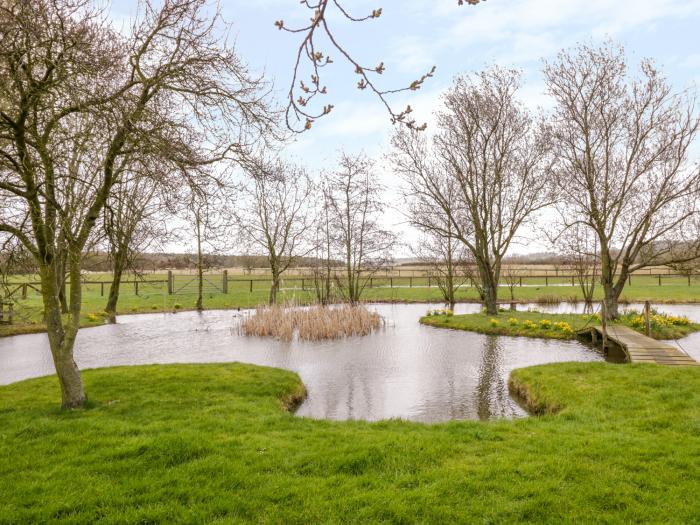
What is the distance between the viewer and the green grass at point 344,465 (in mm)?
3703

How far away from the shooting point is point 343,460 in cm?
468

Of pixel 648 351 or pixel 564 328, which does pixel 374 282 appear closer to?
pixel 564 328

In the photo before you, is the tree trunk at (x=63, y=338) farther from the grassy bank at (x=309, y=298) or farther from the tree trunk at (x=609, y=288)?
the tree trunk at (x=609, y=288)

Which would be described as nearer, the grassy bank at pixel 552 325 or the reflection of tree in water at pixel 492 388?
the reflection of tree in water at pixel 492 388

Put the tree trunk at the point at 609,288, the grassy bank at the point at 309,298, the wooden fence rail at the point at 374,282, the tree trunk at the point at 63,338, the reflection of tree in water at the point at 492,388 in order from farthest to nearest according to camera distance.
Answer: the wooden fence rail at the point at 374,282
the grassy bank at the point at 309,298
the tree trunk at the point at 609,288
the reflection of tree in water at the point at 492,388
the tree trunk at the point at 63,338

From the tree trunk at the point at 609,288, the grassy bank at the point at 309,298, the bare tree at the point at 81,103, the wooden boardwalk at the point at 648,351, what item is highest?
the bare tree at the point at 81,103

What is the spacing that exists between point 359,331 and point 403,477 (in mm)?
12014

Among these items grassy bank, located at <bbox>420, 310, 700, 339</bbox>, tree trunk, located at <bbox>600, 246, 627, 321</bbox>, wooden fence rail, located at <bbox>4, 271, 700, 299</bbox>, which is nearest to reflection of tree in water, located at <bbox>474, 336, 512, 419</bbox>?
grassy bank, located at <bbox>420, 310, 700, 339</bbox>

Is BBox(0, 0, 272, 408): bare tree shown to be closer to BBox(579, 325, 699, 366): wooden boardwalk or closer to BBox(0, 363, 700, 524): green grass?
BBox(0, 363, 700, 524): green grass

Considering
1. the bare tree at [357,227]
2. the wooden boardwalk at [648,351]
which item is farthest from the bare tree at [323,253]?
the wooden boardwalk at [648,351]

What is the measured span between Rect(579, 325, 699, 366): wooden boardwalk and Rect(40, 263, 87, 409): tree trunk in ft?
35.2

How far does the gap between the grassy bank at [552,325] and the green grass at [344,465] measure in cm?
809

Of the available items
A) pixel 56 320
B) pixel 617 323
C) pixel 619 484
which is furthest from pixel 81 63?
pixel 617 323

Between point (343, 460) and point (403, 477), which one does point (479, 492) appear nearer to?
point (403, 477)
